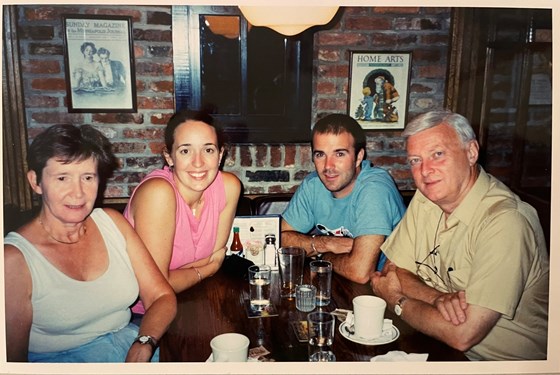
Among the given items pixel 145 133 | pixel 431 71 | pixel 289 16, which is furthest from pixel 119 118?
pixel 431 71

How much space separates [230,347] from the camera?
100cm

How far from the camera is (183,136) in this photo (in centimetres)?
121

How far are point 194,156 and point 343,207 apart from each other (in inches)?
19.6

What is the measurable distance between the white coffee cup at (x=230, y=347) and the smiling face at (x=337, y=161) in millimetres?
546

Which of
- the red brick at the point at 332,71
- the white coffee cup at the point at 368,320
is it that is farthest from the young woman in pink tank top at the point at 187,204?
the white coffee cup at the point at 368,320

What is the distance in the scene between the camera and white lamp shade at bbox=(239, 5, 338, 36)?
1.07 meters

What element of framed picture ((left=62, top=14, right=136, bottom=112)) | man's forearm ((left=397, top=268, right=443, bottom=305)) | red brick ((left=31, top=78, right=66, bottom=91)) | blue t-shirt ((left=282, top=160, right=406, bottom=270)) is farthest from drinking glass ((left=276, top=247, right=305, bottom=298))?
red brick ((left=31, top=78, right=66, bottom=91))

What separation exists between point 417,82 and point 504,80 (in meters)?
0.24

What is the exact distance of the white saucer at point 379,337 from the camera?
1.03 m

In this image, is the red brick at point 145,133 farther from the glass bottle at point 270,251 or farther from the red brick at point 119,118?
the glass bottle at point 270,251

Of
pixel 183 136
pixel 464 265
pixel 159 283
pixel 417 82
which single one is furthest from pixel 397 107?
pixel 159 283

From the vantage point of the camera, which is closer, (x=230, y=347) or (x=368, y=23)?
(x=230, y=347)

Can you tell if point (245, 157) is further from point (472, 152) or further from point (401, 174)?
point (472, 152)

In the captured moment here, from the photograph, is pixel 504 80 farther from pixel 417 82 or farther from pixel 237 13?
pixel 237 13
